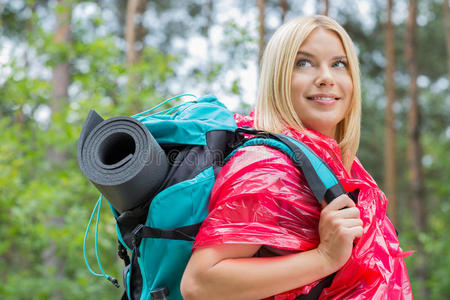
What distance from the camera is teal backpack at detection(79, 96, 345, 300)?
134 cm

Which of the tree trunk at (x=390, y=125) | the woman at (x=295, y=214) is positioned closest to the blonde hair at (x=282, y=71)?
the woman at (x=295, y=214)

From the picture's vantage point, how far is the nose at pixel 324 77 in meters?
1.71

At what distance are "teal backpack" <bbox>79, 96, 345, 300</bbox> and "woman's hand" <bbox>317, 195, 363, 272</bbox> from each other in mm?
41

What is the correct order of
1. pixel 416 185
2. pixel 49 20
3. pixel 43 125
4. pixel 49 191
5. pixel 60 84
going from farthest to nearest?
pixel 49 20, pixel 416 185, pixel 60 84, pixel 43 125, pixel 49 191

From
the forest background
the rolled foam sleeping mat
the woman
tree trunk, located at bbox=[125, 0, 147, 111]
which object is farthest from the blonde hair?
tree trunk, located at bbox=[125, 0, 147, 111]

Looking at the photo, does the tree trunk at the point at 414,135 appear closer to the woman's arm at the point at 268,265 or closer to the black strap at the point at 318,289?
the black strap at the point at 318,289

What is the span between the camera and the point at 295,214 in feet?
4.66

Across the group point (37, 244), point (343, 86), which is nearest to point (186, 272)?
point (343, 86)

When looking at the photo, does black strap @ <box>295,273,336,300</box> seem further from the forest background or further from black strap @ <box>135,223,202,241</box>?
the forest background

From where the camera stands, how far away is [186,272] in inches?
51.1

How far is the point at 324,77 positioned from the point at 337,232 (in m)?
0.64

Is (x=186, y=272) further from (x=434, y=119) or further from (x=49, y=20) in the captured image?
(x=434, y=119)

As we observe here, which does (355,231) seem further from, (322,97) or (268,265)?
(322,97)

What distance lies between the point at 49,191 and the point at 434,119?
1362cm
